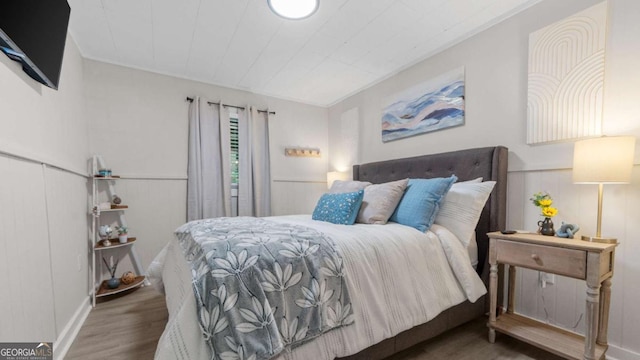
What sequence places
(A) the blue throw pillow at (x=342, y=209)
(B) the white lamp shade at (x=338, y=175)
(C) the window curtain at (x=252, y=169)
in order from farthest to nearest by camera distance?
(B) the white lamp shade at (x=338, y=175) → (C) the window curtain at (x=252, y=169) → (A) the blue throw pillow at (x=342, y=209)

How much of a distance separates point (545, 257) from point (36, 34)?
2749 mm

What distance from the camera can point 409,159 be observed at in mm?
2545

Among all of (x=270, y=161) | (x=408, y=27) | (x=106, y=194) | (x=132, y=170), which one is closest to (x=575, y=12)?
(x=408, y=27)

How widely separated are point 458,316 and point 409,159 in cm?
140

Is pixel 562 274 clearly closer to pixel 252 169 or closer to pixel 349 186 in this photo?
pixel 349 186

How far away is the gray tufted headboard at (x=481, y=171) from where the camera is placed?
1874mm

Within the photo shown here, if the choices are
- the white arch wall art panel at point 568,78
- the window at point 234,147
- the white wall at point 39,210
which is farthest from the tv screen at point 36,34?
the white arch wall art panel at point 568,78

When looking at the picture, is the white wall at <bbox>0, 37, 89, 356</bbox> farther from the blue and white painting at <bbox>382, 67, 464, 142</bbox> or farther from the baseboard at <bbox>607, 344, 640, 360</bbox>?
the baseboard at <bbox>607, 344, 640, 360</bbox>

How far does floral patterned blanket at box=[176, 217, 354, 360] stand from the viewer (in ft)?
3.00

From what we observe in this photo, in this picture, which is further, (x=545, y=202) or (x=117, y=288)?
(x=117, y=288)

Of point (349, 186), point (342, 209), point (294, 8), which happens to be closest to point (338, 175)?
point (349, 186)

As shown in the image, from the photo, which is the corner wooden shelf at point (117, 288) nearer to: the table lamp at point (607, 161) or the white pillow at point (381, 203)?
the white pillow at point (381, 203)

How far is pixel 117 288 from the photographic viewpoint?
236cm

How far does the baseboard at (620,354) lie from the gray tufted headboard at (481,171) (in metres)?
0.71
